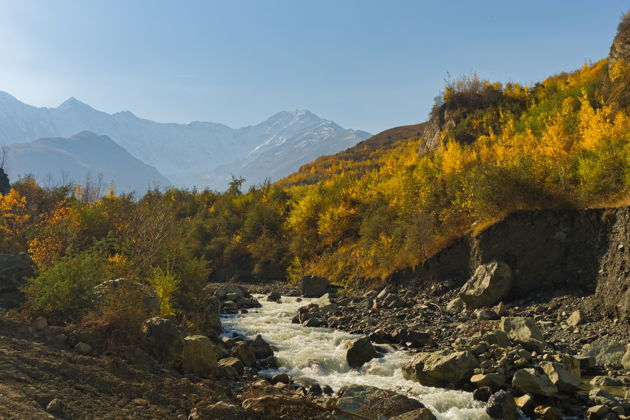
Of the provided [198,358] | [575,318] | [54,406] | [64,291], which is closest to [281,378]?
[198,358]

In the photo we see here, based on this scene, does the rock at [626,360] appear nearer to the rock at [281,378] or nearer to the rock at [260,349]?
the rock at [281,378]

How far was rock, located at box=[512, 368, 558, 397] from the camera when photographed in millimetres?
8977

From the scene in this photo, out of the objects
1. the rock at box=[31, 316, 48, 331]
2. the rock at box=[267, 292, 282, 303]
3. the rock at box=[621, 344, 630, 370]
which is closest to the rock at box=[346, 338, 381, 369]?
the rock at box=[621, 344, 630, 370]

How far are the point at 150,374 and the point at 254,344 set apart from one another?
182 inches

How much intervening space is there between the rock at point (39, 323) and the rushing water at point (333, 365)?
17.5ft

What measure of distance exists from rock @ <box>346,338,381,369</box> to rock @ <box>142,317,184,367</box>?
4604 millimetres

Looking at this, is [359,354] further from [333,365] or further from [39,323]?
[39,323]

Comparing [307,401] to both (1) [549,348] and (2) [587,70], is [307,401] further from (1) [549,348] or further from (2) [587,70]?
(2) [587,70]

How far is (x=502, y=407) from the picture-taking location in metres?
8.36

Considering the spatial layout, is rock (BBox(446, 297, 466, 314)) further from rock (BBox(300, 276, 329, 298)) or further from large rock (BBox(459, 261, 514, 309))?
rock (BBox(300, 276, 329, 298))

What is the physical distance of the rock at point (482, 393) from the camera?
9.09m

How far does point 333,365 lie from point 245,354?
247 cm

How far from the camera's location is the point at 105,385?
7719 mm

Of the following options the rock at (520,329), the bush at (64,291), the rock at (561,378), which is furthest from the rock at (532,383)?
the bush at (64,291)
